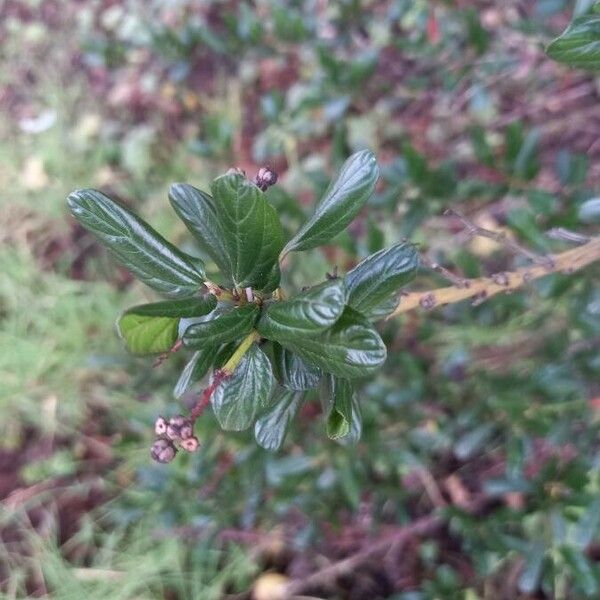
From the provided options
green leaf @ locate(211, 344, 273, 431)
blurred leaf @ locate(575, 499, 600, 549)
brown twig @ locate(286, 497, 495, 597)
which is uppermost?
green leaf @ locate(211, 344, 273, 431)

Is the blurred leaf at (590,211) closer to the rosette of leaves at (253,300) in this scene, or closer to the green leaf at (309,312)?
the rosette of leaves at (253,300)

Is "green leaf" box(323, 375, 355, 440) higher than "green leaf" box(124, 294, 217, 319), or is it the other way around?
"green leaf" box(124, 294, 217, 319)

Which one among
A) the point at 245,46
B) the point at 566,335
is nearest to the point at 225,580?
the point at 566,335

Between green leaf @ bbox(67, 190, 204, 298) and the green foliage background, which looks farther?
the green foliage background

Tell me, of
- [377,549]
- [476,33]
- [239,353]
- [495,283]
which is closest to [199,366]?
[239,353]

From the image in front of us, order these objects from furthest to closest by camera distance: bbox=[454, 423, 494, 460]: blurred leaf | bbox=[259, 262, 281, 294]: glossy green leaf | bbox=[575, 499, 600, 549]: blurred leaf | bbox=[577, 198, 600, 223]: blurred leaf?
bbox=[454, 423, 494, 460]: blurred leaf, bbox=[575, 499, 600, 549]: blurred leaf, bbox=[577, 198, 600, 223]: blurred leaf, bbox=[259, 262, 281, 294]: glossy green leaf

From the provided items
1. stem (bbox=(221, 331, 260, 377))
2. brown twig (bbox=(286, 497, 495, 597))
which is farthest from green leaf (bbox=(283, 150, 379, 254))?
brown twig (bbox=(286, 497, 495, 597))

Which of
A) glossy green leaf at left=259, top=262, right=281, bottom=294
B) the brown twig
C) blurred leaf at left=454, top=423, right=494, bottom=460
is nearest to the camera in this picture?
glossy green leaf at left=259, top=262, right=281, bottom=294

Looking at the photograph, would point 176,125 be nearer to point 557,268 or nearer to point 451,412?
point 451,412

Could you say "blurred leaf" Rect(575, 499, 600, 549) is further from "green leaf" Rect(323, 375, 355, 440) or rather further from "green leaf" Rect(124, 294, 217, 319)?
"green leaf" Rect(124, 294, 217, 319)
